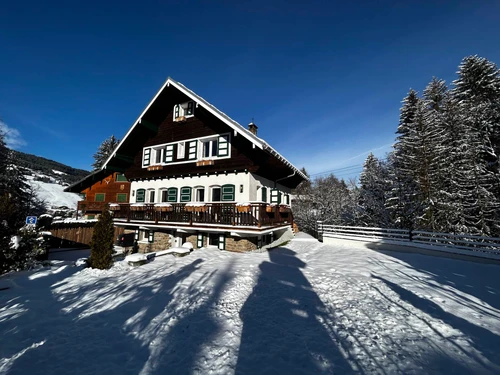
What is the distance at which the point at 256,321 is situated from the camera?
482 cm

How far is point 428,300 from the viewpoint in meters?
5.64

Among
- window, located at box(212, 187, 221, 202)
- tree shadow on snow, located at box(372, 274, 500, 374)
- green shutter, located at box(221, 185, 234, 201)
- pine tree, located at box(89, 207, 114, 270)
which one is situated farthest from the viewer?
window, located at box(212, 187, 221, 202)

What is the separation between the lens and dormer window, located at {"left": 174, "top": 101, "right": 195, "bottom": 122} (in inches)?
605

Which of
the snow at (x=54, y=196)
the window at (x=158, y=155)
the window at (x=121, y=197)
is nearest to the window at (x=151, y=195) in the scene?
the window at (x=158, y=155)

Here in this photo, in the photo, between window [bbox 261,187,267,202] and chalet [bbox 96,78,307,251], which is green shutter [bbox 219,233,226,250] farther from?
window [bbox 261,187,267,202]

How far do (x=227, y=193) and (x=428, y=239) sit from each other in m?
13.5

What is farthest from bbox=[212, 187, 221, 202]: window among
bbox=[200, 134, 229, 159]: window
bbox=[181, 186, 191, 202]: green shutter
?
bbox=[200, 134, 229, 159]: window

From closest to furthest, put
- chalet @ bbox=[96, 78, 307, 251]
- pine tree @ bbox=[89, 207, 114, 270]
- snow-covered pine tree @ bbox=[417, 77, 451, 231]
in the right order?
pine tree @ bbox=[89, 207, 114, 270] → chalet @ bbox=[96, 78, 307, 251] → snow-covered pine tree @ bbox=[417, 77, 451, 231]

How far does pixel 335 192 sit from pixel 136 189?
78.5 feet

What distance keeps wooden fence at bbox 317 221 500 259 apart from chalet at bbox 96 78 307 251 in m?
4.01

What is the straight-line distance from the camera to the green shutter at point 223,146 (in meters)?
13.8

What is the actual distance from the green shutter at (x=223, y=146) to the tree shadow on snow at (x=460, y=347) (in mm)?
11241

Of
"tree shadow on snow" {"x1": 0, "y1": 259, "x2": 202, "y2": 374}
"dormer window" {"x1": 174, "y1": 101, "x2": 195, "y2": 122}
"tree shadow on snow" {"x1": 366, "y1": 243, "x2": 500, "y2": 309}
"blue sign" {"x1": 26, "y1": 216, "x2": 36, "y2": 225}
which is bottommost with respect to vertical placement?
"tree shadow on snow" {"x1": 0, "y1": 259, "x2": 202, "y2": 374}

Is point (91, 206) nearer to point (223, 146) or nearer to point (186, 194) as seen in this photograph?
point (186, 194)
